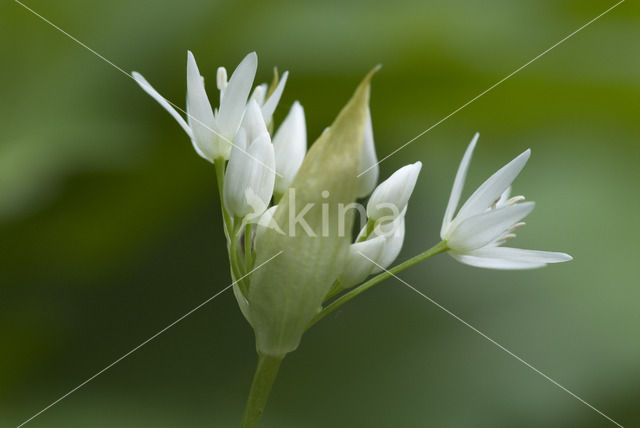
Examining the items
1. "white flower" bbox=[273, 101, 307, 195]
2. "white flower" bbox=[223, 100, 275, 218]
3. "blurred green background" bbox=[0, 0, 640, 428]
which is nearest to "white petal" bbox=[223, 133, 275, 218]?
"white flower" bbox=[223, 100, 275, 218]

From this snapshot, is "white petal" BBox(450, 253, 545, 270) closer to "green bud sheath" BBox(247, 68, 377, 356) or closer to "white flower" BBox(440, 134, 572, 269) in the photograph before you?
"white flower" BBox(440, 134, 572, 269)

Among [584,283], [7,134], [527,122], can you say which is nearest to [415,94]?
[527,122]

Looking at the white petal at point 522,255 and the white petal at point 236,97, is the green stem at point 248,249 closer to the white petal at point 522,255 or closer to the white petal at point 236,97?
the white petal at point 236,97

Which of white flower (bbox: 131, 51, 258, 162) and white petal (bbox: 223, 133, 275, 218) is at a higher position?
white flower (bbox: 131, 51, 258, 162)

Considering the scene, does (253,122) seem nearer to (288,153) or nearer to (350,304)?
(288,153)

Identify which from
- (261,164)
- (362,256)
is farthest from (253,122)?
(362,256)

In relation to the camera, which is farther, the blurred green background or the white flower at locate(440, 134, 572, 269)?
the blurred green background

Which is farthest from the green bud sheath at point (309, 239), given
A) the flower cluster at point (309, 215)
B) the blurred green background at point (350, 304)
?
the blurred green background at point (350, 304)
